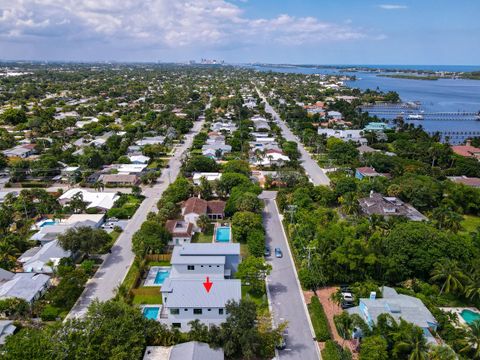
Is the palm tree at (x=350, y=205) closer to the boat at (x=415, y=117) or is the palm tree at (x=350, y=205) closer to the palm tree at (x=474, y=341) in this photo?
the palm tree at (x=474, y=341)

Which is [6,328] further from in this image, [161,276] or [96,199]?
[96,199]

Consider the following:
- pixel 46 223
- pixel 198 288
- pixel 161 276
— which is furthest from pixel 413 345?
pixel 46 223

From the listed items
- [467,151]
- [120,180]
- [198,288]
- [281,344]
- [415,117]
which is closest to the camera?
[281,344]

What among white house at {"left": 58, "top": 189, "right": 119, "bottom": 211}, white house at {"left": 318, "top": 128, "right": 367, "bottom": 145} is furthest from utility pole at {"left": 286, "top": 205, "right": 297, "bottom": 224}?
white house at {"left": 318, "top": 128, "right": 367, "bottom": 145}

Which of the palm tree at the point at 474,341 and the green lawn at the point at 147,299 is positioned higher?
the palm tree at the point at 474,341

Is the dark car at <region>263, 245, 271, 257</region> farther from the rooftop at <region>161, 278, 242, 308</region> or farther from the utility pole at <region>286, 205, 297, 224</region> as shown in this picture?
the rooftop at <region>161, 278, 242, 308</region>

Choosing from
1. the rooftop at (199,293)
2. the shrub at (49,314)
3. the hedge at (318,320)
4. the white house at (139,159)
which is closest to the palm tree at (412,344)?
the hedge at (318,320)
